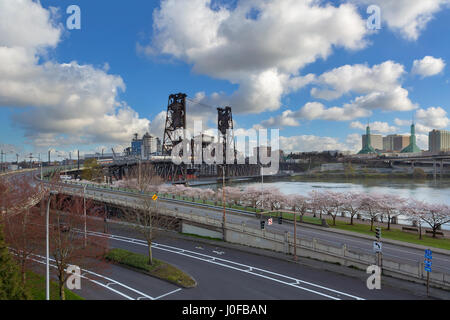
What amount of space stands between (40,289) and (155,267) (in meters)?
7.07

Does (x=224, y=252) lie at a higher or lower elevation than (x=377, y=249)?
lower

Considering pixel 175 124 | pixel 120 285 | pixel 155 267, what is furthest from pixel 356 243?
pixel 175 124

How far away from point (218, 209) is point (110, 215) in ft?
52.6

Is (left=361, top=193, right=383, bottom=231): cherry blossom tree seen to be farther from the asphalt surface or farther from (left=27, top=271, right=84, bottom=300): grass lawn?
(left=27, top=271, right=84, bottom=300): grass lawn

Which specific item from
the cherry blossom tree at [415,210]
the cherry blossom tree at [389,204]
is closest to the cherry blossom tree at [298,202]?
the cherry blossom tree at [389,204]

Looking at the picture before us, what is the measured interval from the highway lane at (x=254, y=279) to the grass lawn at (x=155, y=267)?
0.84 metres

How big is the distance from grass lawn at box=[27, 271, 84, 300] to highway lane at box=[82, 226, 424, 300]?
5982 mm

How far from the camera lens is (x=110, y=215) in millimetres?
40406

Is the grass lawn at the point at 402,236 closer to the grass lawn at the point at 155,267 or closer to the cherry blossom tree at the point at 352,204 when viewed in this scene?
the cherry blossom tree at the point at 352,204

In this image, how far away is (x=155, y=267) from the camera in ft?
66.2

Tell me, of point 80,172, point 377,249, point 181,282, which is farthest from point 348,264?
point 80,172

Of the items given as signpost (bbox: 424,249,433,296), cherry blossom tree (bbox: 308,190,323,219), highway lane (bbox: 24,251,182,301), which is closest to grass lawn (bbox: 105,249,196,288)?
highway lane (bbox: 24,251,182,301)
